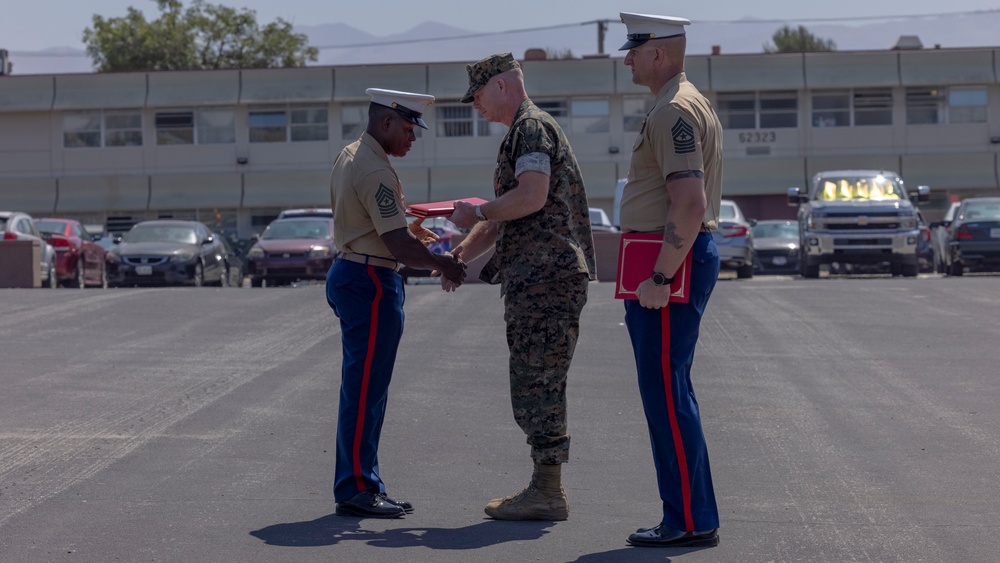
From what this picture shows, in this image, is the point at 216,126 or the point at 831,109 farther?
the point at 216,126

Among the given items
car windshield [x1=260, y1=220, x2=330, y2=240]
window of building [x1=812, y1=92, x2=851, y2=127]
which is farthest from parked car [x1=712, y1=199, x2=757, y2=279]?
window of building [x1=812, y1=92, x2=851, y2=127]

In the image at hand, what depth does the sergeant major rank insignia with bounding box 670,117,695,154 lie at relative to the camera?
5.28m

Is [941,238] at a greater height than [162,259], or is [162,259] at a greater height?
[941,238]

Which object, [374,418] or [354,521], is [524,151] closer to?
[374,418]

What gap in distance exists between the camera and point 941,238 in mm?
29609

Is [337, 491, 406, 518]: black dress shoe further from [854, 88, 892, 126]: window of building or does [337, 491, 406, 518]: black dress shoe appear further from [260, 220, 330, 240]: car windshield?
[854, 88, 892, 126]: window of building

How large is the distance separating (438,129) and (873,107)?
16.8m

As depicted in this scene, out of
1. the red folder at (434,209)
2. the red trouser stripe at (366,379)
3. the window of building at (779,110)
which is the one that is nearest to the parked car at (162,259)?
the red folder at (434,209)

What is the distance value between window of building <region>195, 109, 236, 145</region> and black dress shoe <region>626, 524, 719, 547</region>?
158 feet

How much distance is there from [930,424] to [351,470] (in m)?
4.17

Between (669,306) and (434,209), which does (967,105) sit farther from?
(669,306)

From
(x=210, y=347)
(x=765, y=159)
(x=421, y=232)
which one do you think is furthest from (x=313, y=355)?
(x=765, y=159)

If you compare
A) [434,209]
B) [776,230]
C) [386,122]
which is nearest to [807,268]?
[776,230]

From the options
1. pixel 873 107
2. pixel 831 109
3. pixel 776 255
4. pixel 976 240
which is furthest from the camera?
pixel 831 109
